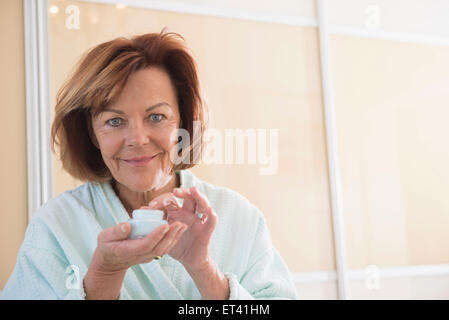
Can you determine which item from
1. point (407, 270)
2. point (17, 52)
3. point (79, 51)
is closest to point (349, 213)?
point (407, 270)

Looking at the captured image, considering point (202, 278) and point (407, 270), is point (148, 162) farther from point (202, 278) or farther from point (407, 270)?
point (407, 270)

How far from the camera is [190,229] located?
0.75m

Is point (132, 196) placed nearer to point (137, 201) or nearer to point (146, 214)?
point (137, 201)

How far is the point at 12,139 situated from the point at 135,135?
15.2 inches

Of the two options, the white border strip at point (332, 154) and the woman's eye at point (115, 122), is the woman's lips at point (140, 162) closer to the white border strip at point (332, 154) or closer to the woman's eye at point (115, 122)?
the woman's eye at point (115, 122)

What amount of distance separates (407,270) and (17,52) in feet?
4.22

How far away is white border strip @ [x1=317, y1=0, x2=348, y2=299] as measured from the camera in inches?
55.5

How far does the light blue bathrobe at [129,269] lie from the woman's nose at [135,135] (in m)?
0.10

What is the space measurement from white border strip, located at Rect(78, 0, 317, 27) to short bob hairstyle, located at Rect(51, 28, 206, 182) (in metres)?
0.34

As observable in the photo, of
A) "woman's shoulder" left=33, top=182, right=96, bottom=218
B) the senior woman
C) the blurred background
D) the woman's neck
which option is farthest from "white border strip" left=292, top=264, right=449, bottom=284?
"woman's shoulder" left=33, top=182, right=96, bottom=218

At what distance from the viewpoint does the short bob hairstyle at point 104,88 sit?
0.88 m

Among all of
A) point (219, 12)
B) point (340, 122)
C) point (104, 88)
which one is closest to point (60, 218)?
point (104, 88)
